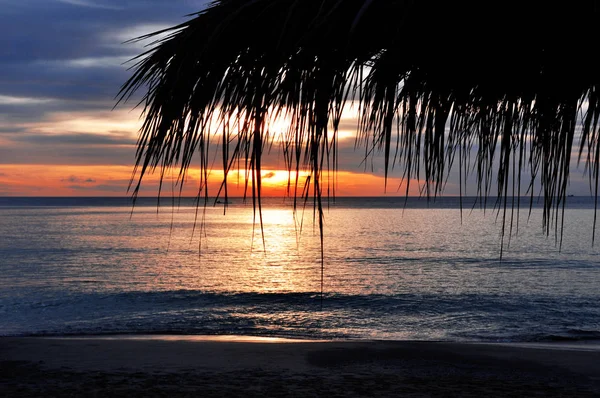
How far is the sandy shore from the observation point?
6.32 m

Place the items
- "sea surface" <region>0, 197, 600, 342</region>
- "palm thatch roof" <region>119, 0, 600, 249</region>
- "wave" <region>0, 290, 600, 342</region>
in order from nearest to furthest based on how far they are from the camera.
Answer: "palm thatch roof" <region>119, 0, 600, 249</region>, "wave" <region>0, 290, 600, 342</region>, "sea surface" <region>0, 197, 600, 342</region>

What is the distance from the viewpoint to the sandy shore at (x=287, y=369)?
6324 millimetres

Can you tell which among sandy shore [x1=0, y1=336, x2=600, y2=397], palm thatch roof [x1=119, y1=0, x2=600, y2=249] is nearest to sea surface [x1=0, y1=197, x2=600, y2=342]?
sandy shore [x1=0, y1=336, x2=600, y2=397]

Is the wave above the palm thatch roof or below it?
below

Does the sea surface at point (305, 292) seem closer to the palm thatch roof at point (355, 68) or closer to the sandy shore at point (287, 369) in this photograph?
the sandy shore at point (287, 369)

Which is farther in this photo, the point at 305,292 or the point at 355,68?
the point at 305,292

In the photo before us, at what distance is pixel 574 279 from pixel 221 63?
77.9ft

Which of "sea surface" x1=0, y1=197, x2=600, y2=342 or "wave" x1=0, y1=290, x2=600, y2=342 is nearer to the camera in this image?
"wave" x1=0, y1=290, x2=600, y2=342

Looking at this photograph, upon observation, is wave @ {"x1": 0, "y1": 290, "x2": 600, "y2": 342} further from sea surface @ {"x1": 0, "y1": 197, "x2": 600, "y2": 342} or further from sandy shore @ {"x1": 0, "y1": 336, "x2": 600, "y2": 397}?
sandy shore @ {"x1": 0, "y1": 336, "x2": 600, "y2": 397}

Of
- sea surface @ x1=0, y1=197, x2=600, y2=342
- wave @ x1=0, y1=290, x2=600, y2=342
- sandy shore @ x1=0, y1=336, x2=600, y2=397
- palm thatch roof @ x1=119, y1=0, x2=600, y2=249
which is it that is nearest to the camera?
palm thatch roof @ x1=119, y1=0, x2=600, y2=249

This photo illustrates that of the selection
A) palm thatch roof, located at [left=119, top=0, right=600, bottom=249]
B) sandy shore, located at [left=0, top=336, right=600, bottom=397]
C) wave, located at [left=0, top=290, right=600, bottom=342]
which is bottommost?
wave, located at [left=0, top=290, right=600, bottom=342]

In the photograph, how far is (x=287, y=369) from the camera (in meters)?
7.56

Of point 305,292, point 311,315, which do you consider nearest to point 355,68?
point 311,315

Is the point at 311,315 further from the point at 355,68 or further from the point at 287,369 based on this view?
the point at 355,68
